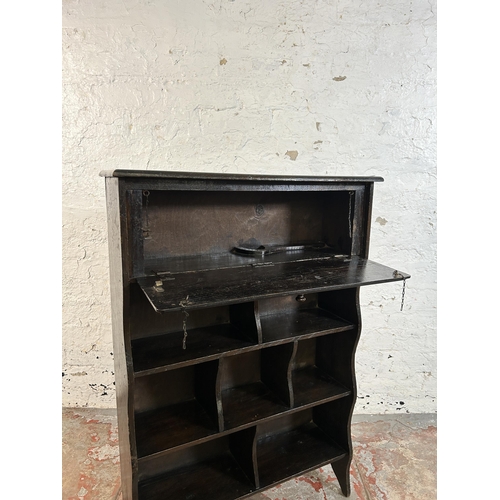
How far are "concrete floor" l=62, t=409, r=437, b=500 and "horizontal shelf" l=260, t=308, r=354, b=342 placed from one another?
0.93 m

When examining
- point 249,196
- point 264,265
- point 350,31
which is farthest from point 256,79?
point 264,265

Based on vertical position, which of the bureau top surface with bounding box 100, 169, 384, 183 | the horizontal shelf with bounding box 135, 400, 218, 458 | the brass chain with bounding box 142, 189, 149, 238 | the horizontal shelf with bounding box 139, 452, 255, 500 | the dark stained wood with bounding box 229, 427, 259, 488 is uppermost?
the bureau top surface with bounding box 100, 169, 384, 183

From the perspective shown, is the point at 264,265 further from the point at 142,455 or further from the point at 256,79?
the point at 256,79

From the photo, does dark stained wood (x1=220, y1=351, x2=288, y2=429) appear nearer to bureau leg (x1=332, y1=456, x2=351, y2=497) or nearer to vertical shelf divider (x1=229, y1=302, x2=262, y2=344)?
vertical shelf divider (x1=229, y1=302, x2=262, y2=344)

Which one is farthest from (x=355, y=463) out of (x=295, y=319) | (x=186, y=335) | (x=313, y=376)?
(x=186, y=335)

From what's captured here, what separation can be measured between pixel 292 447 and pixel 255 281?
3.54 ft

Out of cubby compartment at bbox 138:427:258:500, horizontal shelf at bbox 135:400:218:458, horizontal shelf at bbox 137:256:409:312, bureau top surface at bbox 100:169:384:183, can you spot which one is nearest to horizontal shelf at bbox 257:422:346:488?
cubby compartment at bbox 138:427:258:500

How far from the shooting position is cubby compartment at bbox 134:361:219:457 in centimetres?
152

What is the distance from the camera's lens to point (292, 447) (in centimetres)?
198

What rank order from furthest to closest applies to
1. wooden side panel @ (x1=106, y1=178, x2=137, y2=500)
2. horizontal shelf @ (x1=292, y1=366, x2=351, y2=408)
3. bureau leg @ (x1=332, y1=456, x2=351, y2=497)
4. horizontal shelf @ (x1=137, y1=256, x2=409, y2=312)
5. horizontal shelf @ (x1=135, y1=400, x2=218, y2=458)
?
bureau leg @ (x1=332, y1=456, x2=351, y2=497) < horizontal shelf @ (x1=292, y1=366, x2=351, y2=408) < horizontal shelf @ (x1=135, y1=400, x2=218, y2=458) < wooden side panel @ (x1=106, y1=178, x2=137, y2=500) < horizontal shelf @ (x1=137, y1=256, x2=409, y2=312)

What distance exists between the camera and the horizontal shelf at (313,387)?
1808 millimetres

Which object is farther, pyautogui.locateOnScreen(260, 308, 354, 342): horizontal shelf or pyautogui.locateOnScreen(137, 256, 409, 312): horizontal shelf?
pyautogui.locateOnScreen(260, 308, 354, 342): horizontal shelf

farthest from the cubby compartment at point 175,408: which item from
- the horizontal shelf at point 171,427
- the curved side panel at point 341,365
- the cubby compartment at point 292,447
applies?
the curved side panel at point 341,365

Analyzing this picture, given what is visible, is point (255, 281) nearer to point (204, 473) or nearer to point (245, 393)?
point (245, 393)
